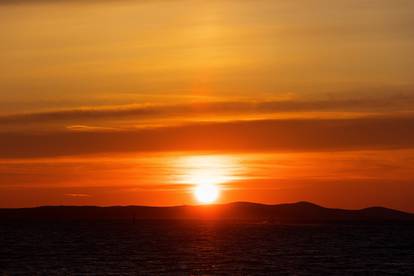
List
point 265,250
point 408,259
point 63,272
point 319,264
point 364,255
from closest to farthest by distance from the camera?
point 63,272 < point 319,264 < point 408,259 < point 364,255 < point 265,250

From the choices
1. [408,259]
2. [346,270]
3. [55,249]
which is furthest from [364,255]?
[55,249]

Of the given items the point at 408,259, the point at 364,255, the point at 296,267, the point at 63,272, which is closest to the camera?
the point at 63,272

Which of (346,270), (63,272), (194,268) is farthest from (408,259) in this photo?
(63,272)

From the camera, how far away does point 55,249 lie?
12900 cm

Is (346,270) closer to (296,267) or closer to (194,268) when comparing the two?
(296,267)

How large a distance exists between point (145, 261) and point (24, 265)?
1349 cm

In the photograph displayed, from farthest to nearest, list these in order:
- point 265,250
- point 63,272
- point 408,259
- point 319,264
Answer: point 265,250
point 408,259
point 319,264
point 63,272

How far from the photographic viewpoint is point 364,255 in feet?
380

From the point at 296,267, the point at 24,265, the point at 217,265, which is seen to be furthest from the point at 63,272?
the point at 296,267

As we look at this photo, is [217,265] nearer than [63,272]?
No

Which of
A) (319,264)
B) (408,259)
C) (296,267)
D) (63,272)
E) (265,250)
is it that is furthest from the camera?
(265,250)

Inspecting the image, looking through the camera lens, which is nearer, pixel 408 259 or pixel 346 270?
pixel 346 270

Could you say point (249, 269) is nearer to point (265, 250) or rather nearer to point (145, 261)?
point (145, 261)

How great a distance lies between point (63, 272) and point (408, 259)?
4283 cm
